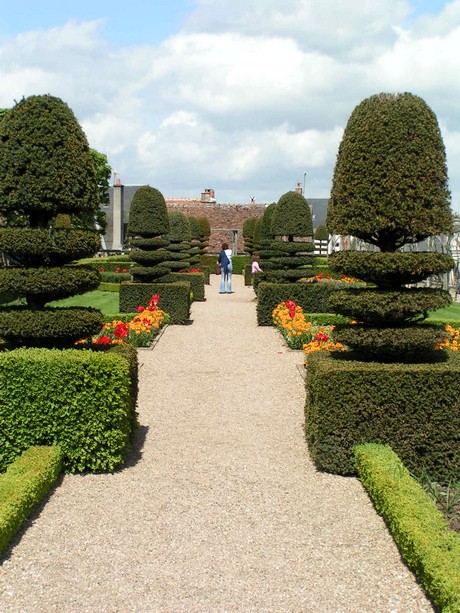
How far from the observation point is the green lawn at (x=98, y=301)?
19969 millimetres

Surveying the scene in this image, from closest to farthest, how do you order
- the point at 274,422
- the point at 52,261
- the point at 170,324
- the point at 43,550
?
the point at 43,550 → the point at 52,261 → the point at 274,422 → the point at 170,324

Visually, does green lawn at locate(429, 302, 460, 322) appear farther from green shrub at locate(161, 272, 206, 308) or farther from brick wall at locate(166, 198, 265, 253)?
brick wall at locate(166, 198, 265, 253)

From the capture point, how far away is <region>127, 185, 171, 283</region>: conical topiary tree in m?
18.6

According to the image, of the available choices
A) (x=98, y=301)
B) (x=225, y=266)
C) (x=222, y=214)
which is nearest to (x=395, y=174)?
(x=98, y=301)

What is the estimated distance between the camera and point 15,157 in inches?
292

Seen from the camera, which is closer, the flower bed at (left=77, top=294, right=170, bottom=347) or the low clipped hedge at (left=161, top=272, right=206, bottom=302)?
the flower bed at (left=77, top=294, right=170, bottom=347)

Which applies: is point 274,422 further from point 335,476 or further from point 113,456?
point 113,456

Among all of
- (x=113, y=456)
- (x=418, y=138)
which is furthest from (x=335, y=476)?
(x=418, y=138)

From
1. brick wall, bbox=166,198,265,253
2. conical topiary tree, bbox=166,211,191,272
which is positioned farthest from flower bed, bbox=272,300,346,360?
brick wall, bbox=166,198,265,253

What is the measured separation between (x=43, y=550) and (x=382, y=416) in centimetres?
333

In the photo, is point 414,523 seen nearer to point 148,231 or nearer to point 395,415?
point 395,415

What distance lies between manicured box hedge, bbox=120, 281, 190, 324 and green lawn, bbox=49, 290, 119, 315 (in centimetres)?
135

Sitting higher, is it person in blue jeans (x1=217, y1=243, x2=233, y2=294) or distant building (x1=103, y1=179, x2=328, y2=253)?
distant building (x1=103, y1=179, x2=328, y2=253)

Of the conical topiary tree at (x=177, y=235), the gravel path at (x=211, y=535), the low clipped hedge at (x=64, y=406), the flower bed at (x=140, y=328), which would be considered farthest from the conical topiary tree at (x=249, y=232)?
the low clipped hedge at (x=64, y=406)
